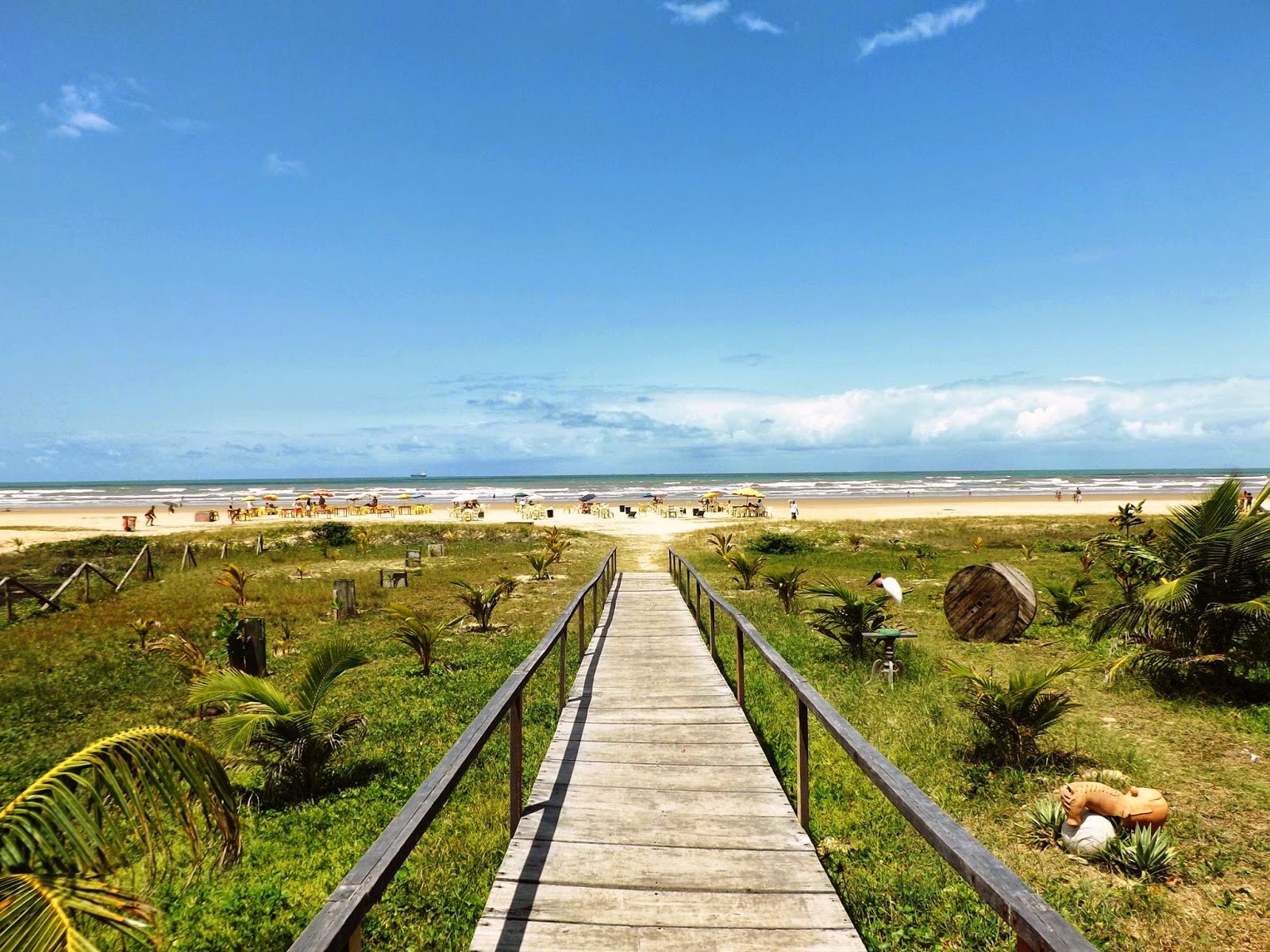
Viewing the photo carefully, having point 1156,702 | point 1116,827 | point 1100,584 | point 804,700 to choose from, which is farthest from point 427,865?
point 1100,584

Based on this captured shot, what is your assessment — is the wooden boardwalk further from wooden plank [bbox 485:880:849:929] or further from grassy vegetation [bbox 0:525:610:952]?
grassy vegetation [bbox 0:525:610:952]

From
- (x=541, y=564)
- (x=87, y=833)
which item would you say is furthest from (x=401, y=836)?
(x=541, y=564)

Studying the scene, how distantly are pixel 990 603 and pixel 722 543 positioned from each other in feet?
39.0

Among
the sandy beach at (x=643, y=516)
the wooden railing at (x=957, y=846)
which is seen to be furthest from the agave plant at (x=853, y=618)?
the sandy beach at (x=643, y=516)

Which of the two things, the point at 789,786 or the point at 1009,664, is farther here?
the point at 1009,664

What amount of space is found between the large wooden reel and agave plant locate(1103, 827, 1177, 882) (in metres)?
6.94

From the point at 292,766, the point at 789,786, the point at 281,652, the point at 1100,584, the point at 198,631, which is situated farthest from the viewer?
the point at 1100,584

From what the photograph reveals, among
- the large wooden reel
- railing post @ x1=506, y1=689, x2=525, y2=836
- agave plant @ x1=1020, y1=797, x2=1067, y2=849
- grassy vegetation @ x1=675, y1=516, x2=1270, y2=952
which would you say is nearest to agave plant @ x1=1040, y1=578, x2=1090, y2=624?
grassy vegetation @ x1=675, y1=516, x2=1270, y2=952

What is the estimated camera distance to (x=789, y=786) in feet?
19.1

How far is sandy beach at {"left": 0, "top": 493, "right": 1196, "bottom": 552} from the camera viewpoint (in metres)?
38.9

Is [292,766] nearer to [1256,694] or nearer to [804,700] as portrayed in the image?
[804,700]

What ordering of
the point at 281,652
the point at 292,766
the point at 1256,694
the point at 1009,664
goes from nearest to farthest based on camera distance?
the point at 292,766
the point at 1256,694
the point at 1009,664
the point at 281,652

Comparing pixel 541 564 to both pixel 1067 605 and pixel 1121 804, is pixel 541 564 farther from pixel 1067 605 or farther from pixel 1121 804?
pixel 1121 804

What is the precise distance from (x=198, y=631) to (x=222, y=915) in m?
10.4
